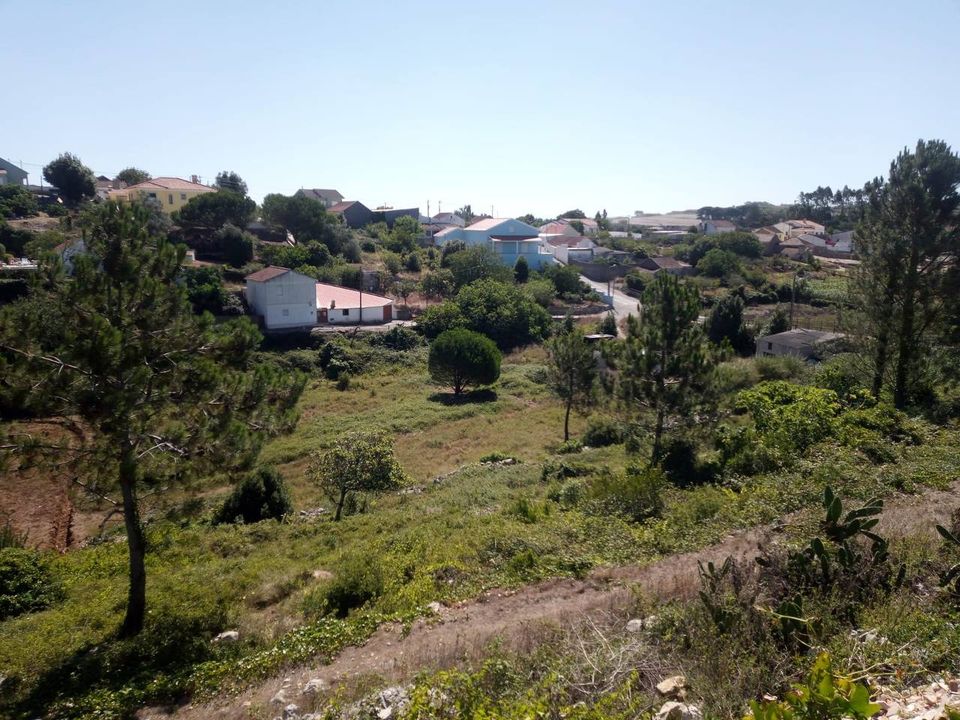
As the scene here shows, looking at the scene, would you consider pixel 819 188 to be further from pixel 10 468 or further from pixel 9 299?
pixel 10 468

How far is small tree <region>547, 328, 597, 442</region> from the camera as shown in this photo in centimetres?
2542

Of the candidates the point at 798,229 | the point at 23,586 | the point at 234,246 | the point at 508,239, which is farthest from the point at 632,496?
the point at 798,229

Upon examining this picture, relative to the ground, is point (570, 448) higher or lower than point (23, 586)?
lower

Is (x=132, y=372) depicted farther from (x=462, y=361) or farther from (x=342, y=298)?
(x=342, y=298)

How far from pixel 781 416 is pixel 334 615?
446 inches

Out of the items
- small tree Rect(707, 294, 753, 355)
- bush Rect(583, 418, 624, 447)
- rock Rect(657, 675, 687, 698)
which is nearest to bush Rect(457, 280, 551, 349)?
small tree Rect(707, 294, 753, 355)

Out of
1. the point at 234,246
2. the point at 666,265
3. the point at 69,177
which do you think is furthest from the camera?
the point at 666,265

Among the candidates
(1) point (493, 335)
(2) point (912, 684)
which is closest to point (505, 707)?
(2) point (912, 684)

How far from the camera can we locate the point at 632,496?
11.0m

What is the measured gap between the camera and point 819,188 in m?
115

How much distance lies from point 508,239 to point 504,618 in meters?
55.2

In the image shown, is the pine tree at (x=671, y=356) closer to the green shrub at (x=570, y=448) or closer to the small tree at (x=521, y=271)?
the green shrub at (x=570, y=448)

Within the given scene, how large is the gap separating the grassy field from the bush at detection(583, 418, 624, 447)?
4924 millimetres

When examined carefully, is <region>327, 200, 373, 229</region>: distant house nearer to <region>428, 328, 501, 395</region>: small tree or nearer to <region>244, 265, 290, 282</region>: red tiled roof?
<region>244, 265, 290, 282</region>: red tiled roof
